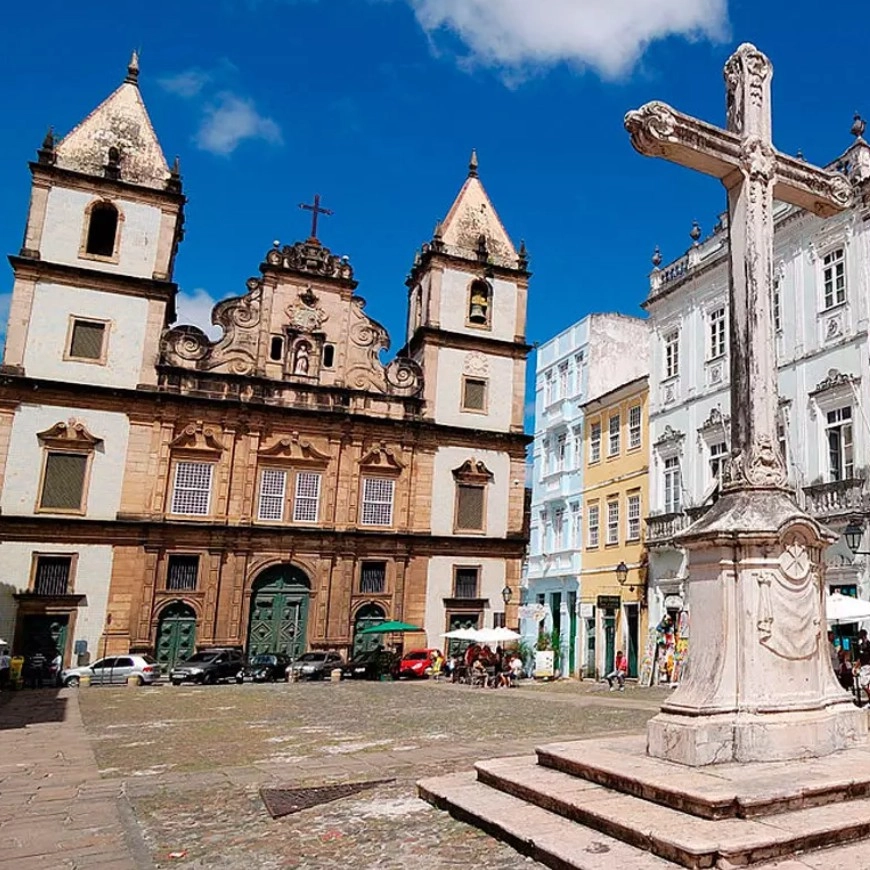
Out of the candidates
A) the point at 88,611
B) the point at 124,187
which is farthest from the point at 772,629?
the point at 124,187

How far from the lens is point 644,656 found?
27.7m

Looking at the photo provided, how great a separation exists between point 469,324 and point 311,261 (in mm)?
7233

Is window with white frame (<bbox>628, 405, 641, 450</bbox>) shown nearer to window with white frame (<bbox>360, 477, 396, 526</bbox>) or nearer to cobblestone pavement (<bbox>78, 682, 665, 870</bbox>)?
window with white frame (<bbox>360, 477, 396, 526</bbox>)

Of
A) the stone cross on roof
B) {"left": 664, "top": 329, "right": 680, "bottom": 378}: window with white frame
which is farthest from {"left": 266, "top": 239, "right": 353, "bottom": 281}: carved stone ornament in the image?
the stone cross on roof

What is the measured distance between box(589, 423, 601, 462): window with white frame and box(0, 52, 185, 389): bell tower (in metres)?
17.7

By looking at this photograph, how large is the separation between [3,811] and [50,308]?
25.5m

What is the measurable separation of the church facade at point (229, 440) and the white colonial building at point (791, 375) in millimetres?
8008

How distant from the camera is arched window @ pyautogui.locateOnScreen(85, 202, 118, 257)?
30.2 m

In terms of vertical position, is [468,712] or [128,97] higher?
[128,97]

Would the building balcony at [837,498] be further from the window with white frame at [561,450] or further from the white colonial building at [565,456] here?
the window with white frame at [561,450]

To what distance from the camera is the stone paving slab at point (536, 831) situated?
4492 millimetres

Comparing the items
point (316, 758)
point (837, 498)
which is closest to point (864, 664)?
point (837, 498)

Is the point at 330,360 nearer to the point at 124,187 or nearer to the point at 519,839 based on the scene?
the point at 124,187

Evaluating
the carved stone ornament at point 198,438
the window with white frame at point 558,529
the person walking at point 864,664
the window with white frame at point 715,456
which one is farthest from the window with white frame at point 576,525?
the person walking at point 864,664
